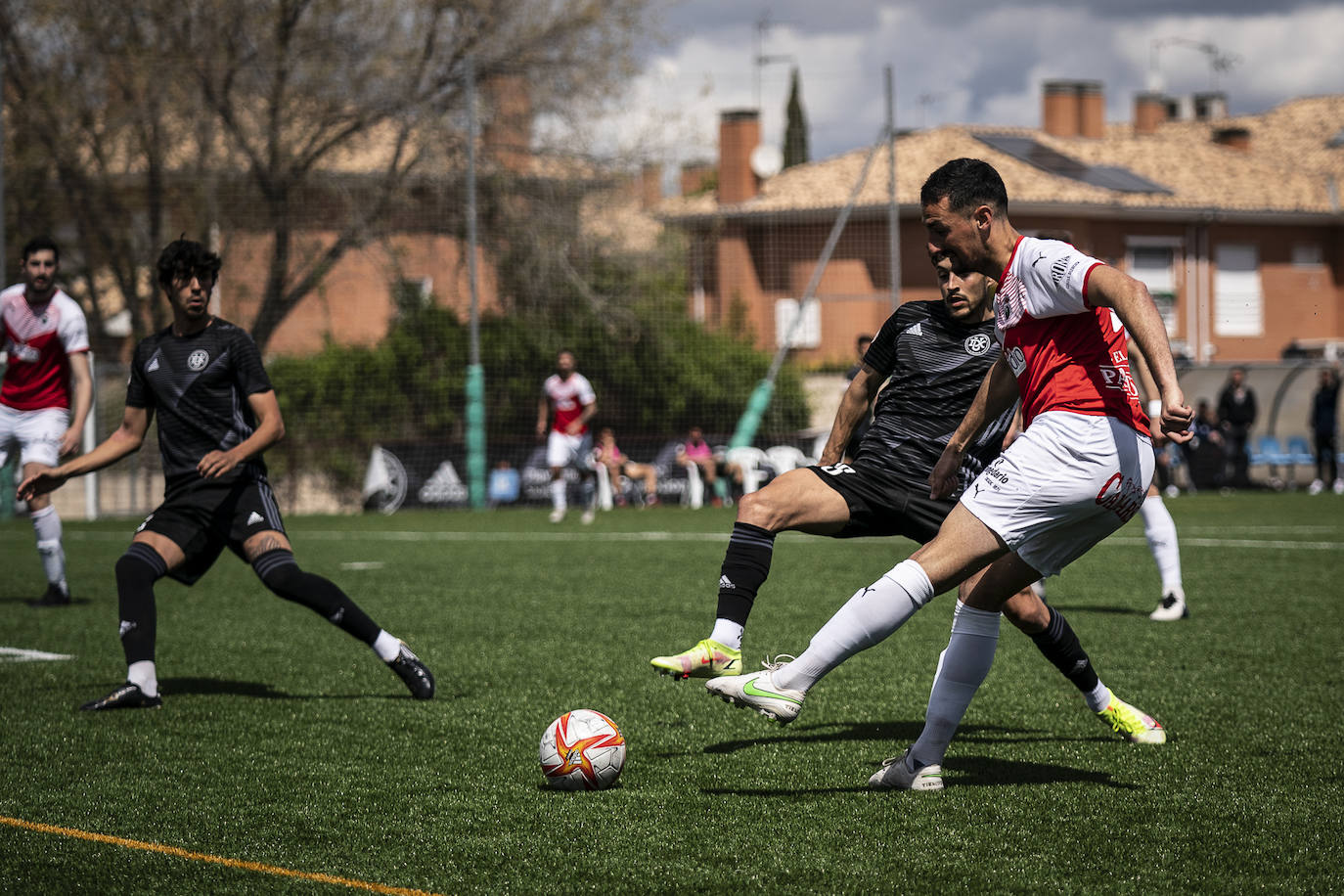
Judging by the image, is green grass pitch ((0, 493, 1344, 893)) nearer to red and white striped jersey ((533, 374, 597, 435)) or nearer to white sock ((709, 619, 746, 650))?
white sock ((709, 619, 746, 650))

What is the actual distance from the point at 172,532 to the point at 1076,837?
4136mm

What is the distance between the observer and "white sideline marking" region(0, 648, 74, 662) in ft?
25.3

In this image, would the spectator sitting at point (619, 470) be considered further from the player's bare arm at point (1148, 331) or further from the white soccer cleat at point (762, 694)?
the player's bare arm at point (1148, 331)

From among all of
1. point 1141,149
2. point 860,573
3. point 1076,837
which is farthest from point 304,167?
point 1141,149

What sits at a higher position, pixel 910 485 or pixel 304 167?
pixel 304 167

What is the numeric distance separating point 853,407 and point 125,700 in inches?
134

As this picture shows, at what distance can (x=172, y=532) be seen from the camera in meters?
6.29

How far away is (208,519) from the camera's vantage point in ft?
20.7

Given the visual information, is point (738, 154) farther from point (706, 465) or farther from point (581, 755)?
point (581, 755)

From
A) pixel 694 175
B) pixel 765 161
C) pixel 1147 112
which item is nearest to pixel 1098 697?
pixel 694 175

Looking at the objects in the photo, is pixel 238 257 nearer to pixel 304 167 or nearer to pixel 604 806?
pixel 304 167

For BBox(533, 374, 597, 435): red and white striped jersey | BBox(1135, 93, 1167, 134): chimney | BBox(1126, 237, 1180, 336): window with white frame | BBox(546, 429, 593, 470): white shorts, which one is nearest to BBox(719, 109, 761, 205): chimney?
BBox(1126, 237, 1180, 336): window with white frame

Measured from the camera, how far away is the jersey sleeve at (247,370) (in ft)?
21.0

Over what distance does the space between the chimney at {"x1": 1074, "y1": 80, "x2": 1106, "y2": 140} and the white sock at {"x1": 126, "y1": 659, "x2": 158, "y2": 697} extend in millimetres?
42562
